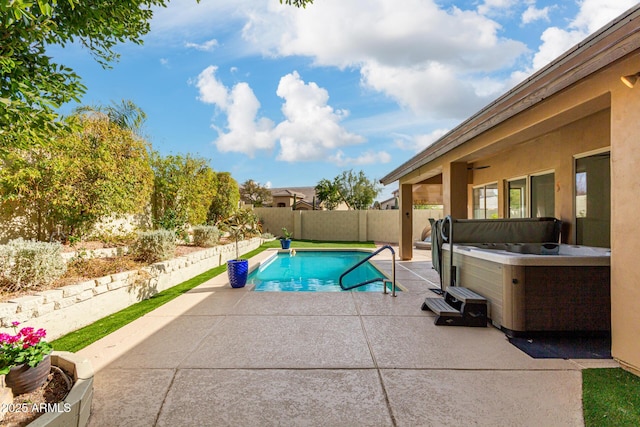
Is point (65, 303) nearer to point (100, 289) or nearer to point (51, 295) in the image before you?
point (51, 295)

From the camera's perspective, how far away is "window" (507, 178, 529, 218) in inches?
318

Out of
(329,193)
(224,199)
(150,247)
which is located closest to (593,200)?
(150,247)

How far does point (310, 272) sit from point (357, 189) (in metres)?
28.5

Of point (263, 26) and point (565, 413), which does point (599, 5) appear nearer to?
point (565, 413)

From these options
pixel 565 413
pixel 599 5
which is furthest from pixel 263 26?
pixel 565 413

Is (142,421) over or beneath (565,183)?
beneath

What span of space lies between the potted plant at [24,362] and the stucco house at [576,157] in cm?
500

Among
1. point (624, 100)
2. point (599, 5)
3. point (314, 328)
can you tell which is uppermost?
point (599, 5)

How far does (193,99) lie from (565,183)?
1459 centimetres

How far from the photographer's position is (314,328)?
14.5 feet

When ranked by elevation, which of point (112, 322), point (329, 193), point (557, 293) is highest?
point (329, 193)

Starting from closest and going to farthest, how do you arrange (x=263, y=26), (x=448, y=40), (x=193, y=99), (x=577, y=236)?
(x=577, y=236) → (x=263, y=26) → (x=448, y=40) → (x=193, y=99)

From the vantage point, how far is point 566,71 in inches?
128

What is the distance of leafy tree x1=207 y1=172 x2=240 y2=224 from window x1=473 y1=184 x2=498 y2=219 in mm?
11292
